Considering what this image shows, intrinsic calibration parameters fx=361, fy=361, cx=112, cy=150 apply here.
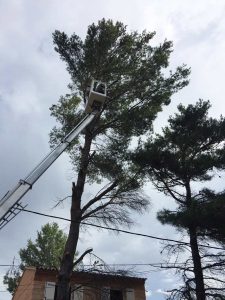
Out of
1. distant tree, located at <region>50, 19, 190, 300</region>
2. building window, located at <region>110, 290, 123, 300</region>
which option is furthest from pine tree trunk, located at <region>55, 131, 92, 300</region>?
building window, located at <region>110, 290, 123, 300</region>

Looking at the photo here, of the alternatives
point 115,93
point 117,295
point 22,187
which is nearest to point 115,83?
point 115,93

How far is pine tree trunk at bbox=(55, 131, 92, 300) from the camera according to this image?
10.9 metres

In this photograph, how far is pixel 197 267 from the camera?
12.6 meters

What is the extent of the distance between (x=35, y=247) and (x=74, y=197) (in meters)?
20.3

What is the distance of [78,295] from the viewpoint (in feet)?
68.3

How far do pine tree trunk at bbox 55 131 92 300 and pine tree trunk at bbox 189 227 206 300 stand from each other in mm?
4175

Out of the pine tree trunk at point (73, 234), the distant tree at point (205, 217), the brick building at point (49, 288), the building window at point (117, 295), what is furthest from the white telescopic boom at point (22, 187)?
the building window at point (117, 295)

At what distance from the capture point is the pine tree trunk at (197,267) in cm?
1184

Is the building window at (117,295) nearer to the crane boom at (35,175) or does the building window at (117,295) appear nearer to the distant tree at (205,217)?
the distant tree at (205,217)

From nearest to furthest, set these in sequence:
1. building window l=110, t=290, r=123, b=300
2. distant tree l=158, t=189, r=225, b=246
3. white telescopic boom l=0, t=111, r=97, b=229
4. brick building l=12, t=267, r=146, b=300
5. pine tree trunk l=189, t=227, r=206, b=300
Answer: white telescopic boom l=0, t=111, r=97, b=229 < pine tree trunk l=189, t=227, r=206, b=300 < distant tree l=158, t=189, r=225, b=246 < brick building l=12, t=267, r=146, b=300 < building window l=110, t=290, r=123, b=300

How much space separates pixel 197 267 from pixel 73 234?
4.49 meters

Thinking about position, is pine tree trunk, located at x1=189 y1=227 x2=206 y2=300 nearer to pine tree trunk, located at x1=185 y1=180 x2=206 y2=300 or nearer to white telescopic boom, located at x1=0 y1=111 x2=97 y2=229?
pine tree trunk, located at x1=185 y1=180 x2=206 y2=300

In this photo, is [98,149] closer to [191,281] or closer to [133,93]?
[133,93]

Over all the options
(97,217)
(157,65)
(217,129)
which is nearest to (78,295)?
(97,217)
